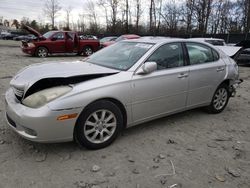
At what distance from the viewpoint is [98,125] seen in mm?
3285

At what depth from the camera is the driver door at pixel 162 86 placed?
3.58 meters

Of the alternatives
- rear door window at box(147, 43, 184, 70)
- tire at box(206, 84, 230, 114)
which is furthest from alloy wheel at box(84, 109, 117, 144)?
tire at box(206, 84, 230, 114)

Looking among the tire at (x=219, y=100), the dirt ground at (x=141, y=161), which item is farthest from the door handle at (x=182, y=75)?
the tire at (x=219, y=100)

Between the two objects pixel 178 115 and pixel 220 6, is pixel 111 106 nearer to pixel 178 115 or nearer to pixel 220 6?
pixel 178 115

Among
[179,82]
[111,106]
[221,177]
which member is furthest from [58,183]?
[179,82]

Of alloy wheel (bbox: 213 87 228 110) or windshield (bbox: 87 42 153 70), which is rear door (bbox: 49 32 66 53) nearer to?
windshield (bbox: 87 42 153 70)

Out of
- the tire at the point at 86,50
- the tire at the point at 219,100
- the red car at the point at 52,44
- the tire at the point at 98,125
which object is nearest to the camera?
the tire at the point at 98,125

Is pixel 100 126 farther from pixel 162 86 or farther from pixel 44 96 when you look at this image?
pixel 162 86

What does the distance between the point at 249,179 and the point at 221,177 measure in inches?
12.5

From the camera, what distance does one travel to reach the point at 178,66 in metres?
4.12

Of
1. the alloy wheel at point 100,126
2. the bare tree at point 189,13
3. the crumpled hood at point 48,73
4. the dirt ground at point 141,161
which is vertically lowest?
the dirt ground at point 141,161

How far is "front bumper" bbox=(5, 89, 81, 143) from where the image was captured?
9.37 ft

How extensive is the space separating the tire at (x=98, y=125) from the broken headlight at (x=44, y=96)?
36 centimetres

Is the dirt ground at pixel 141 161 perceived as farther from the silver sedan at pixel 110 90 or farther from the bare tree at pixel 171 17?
the bare tree at pixel 171 17
